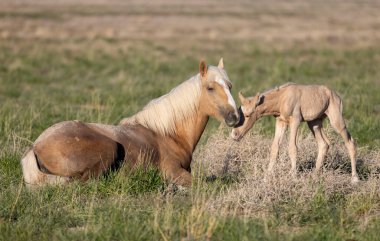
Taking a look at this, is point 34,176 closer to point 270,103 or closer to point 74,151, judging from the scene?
point 74,151

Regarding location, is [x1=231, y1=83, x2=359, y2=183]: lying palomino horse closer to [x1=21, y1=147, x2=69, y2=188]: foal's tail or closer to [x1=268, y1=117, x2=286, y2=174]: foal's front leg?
[x1=268, y1=117, x2=286, y2=174]: foal's front leg

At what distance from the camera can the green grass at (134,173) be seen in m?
6.06

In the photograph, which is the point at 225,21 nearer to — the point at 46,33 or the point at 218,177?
the point at 46,33

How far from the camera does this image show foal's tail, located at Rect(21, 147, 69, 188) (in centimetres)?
726

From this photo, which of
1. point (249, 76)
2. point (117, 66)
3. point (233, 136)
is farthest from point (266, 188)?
point (117, 66)

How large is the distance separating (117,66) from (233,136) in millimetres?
16128

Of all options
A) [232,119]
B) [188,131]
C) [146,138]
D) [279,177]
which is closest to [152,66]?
[188,131]

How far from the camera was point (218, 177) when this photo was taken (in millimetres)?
8266

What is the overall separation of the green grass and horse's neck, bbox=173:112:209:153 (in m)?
0.63

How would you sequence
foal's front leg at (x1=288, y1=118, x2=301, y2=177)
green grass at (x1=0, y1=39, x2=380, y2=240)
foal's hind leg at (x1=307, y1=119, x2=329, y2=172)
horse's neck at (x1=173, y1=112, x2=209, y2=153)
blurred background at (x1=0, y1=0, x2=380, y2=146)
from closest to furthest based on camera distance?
green grass at (x1=0, y1=39, x2=380, y2=240) < foal's front leg at (x1=288, y1=118, x2=301, y2=177) < foal's hind leg at (x1=307, y1=119, x2=329, y2=172) < horse's neck at (x1=173, y1=112, x2=209, y2=153) < blurred background at (x1=0, y1=0, x2=380, y2=146)

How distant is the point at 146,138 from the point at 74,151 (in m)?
1.06

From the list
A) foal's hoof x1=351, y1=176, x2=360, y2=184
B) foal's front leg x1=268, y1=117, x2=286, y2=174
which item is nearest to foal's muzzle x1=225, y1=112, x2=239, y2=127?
foal's front leg x1=268, y1=117, x2=286, y2=174

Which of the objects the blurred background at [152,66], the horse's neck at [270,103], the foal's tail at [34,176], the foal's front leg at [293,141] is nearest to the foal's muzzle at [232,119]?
the horse's neck at [270,103]

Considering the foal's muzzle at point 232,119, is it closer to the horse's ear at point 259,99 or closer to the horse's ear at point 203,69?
the horse's ear at point 259,99
